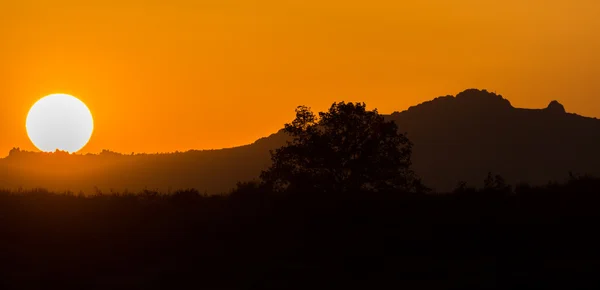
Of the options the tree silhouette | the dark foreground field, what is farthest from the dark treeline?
the tree silhouette

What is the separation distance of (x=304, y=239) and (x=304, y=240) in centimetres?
10

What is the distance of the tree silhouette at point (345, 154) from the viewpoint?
177ft

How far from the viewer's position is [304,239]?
28.4m

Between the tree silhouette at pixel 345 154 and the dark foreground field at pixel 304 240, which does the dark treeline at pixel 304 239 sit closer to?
the dark foreground field at pixel 304 240

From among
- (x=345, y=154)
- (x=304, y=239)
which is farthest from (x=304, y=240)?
(x=345, y=154)

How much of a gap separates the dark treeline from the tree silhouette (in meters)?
19.1

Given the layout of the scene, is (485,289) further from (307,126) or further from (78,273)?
(307,126)

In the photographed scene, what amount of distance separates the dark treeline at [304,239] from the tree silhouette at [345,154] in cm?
1910

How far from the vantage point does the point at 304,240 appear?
28281 millimetres

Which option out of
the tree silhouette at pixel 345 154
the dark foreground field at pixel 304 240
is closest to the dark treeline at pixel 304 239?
the dark foreground field at pixel 304 240

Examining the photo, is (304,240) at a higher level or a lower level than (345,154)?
lower

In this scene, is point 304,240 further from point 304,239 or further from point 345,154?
point 345,154

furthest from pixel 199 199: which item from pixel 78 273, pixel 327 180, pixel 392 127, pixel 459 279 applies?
pixel 392 127

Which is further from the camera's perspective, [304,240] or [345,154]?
[345,154]
